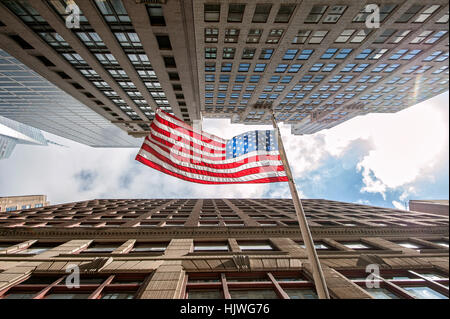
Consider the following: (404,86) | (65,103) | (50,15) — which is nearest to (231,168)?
(50,15)

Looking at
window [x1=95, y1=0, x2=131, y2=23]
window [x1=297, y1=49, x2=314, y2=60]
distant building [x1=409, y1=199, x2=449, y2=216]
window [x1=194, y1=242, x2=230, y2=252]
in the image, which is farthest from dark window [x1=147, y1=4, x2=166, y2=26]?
distant building [x1=409, y1=199, x2=449, y2=216]

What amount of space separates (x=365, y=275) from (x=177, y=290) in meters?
11.8

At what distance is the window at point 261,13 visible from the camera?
19.9m

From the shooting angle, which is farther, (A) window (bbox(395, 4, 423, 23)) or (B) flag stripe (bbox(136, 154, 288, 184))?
(A) window (bbox(395, 4, 423, 23))

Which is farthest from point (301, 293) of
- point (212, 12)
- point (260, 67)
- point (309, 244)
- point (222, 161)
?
point (260, 67)

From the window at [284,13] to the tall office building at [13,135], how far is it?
105m

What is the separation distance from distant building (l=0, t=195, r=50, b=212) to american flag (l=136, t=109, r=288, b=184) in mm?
56422

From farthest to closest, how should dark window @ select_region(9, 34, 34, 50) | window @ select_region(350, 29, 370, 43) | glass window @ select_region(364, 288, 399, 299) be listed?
window @ select_region(350, 29, 370, 43), dark window @ select_region(9, 34, 34, 50), glass window @ select_region(364, 288, 399, 299)

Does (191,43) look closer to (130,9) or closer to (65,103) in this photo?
(130,9)

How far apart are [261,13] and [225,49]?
6.17m

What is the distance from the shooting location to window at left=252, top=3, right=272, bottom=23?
65.3ft

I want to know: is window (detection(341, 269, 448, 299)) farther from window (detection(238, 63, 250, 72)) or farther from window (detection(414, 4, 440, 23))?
window (detection(238, 63, 250, 72))

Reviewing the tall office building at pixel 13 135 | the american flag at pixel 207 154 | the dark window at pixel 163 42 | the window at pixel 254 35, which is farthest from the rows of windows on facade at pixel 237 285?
the tall office building at pixel 13 135

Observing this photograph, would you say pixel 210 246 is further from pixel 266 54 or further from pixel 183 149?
pixel 266 54
